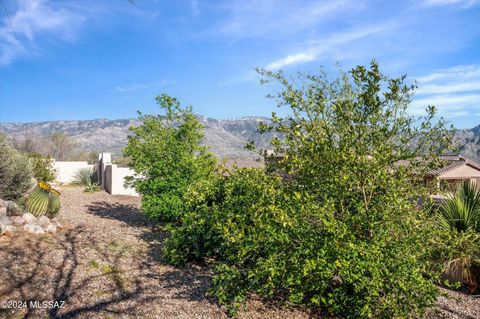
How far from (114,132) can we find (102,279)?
115965 mm

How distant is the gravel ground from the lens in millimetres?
6305

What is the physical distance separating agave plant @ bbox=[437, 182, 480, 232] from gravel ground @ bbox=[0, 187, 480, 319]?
1.42 meters

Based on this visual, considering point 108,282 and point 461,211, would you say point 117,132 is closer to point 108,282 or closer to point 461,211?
point 108,282

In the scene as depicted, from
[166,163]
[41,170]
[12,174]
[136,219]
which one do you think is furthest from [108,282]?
[41,170]

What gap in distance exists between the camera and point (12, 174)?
12.4 m

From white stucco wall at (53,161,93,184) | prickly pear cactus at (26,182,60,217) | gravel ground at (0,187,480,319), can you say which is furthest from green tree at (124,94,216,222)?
white stucco wall at (53,161,93,184)

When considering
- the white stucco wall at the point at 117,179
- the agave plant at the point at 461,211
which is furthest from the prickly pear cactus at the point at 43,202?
the white stucco wall at the point at 117,179

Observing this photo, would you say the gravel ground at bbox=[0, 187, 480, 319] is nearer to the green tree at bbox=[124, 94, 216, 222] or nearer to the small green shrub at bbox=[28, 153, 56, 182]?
the green tree at bbox=[124, 94, 216, 222]

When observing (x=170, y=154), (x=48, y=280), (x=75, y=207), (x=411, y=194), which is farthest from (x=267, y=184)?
(x=75, y=207)

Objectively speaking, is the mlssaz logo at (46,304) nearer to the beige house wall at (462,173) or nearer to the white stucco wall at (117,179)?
the white stucco wall at (117,179)

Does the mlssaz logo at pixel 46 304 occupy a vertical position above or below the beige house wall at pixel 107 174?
below

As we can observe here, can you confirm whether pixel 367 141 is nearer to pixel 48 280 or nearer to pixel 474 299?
pixel 474 299

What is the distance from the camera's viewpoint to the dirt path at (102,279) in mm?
6305

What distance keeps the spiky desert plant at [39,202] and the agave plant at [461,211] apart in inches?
390
